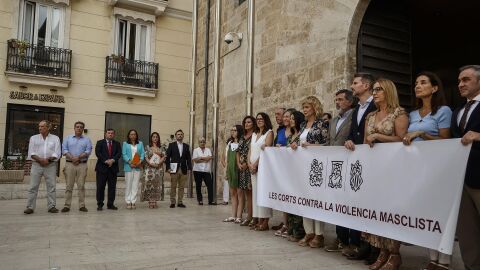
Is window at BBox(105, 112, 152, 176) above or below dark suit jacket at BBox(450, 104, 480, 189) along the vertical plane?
above

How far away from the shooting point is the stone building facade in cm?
1368

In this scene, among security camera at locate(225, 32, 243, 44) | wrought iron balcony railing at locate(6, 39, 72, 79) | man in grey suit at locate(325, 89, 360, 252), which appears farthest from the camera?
wrought iron balcony railing at locate(6, 39, 72, 79)

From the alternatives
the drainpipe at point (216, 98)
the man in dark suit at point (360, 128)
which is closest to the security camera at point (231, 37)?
the drainpipe at point (216, 98)

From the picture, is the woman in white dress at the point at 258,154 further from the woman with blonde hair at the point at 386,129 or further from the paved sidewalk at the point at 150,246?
the woman with blonde hair at the point at 386,129

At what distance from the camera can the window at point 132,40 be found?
1551 centimetres

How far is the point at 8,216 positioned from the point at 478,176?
23.4 feet

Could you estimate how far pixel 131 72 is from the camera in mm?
15375

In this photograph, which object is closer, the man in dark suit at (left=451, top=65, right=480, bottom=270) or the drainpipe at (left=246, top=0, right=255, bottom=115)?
the man in dark suit at (left=451, top=65, right=480, bottom=270)

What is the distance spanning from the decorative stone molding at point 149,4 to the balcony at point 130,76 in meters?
1.99

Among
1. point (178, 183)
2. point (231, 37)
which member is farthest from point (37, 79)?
point (178, 183)

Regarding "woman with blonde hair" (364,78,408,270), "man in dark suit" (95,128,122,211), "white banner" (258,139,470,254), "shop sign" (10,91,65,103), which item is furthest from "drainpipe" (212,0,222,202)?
"shop sign" (10,91,65,103)

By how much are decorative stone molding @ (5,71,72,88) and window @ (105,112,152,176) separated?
1877 millimetres

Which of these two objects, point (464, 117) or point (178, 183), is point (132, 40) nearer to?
point (178, 183)

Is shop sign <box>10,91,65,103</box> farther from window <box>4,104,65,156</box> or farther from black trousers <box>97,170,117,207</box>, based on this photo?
black trousers <box>97,170,117,207</box>
